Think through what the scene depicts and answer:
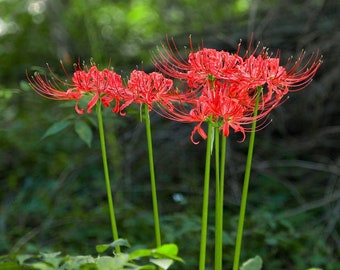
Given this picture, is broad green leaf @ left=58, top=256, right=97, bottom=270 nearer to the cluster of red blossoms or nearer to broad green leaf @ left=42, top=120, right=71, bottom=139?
the cluster of red blossoms

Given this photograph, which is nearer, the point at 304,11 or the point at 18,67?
the point at 304,11

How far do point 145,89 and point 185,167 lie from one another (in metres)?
2.39

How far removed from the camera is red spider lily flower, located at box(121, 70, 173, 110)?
1.35 meters

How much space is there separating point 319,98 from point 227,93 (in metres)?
2.22

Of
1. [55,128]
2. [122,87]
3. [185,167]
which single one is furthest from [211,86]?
[185,167]

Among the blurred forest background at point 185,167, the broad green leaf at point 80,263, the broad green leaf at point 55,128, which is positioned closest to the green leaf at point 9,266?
the broad green leaf at point 80,263

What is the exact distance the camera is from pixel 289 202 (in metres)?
3.56

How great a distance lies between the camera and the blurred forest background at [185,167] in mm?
2971

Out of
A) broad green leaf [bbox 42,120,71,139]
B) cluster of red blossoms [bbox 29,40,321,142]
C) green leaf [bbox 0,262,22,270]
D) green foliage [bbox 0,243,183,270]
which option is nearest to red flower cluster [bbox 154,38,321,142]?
cluster of red blossoms [bbox 29,40,321,142]

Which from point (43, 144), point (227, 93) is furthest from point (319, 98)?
point (227, 93)

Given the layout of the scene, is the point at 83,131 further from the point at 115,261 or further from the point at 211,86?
the point at 115,261

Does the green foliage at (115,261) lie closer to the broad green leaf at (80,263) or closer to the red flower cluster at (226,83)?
the broad green leaf at (80,263)

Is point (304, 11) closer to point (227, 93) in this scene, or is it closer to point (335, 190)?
point (335, 190)

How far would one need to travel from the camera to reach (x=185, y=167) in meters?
3.72
